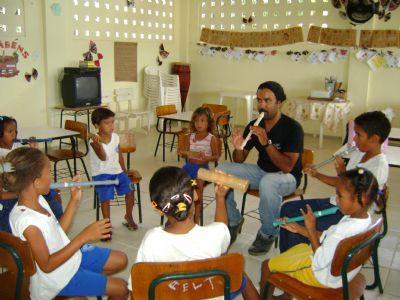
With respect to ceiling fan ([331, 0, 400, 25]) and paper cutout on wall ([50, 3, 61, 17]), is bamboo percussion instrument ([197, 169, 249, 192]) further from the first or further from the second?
ceiling fan ([331, 0, 400, 25])

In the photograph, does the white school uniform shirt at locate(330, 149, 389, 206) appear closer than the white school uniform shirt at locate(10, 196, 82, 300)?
No

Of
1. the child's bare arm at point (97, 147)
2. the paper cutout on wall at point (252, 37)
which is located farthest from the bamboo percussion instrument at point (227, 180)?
the paper cutout on wall at point (252, 37)

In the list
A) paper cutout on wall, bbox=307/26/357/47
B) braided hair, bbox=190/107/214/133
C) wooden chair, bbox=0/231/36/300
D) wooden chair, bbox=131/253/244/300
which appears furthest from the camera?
paper cutout on wall, bbox=307/26/357/47

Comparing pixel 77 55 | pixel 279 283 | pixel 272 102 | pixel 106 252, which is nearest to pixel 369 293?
→ pixel 279 283

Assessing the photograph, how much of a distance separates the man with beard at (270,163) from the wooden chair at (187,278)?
4.35 feet

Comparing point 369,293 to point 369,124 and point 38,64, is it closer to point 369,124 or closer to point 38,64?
point 369,124

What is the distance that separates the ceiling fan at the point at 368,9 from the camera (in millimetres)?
6117

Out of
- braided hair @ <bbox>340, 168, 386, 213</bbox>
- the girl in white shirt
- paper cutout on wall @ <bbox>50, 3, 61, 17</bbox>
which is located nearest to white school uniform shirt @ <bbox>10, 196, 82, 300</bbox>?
the girl in white shirt

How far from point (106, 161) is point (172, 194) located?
5.46 feet

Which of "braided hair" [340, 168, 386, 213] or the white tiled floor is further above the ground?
"braided hair" [340, 168, 386, 213]

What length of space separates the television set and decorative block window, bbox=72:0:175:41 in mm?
666

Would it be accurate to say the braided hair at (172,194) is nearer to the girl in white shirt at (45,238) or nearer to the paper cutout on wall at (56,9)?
the girl in white shirt at (45,238)

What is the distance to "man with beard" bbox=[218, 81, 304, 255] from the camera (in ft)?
9.09

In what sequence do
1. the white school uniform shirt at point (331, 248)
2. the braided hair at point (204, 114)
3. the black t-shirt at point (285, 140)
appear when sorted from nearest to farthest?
the white school uniform shirt at point (331, 248) → the black t-shirt at point (285, 140) → the braided hair at point (204, 114)
